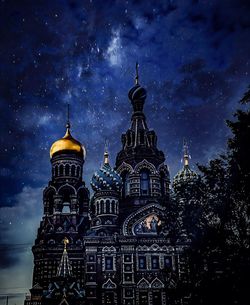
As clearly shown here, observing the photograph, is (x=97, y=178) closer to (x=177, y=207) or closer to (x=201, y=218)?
(x=177, y=207)

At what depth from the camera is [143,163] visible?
135ft

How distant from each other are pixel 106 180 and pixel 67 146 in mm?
5642

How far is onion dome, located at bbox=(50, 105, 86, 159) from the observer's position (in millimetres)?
42344

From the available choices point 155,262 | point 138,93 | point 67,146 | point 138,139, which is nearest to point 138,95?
point 138,93

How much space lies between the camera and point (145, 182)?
4106 cm

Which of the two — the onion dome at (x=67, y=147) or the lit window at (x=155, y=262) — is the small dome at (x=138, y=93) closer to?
the onion dome at (x=67, y=147)

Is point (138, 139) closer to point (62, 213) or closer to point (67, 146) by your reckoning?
point (67, 146)

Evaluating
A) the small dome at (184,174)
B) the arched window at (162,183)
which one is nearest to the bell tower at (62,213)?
the arched window at (162,183)

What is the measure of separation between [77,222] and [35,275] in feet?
18.9

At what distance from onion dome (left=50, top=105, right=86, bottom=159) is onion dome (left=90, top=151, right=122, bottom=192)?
10.7 ft

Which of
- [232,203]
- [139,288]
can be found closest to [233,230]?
[232,203]

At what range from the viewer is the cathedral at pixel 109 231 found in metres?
34.9

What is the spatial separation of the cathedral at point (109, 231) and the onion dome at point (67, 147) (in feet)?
0.31

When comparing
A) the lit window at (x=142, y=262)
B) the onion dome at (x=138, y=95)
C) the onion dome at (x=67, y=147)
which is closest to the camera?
the lit window at (x=142, y=262)
